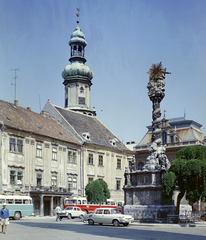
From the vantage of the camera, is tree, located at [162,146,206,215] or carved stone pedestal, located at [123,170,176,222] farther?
carved stone pedestal, located at [123,170,176,222]

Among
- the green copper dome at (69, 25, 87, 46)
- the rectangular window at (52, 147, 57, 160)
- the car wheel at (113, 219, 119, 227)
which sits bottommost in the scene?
the car wheel at (113, 219, 119, 227)

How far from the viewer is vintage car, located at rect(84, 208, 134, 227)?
22.6 meters

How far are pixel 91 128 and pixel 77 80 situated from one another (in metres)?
12.9

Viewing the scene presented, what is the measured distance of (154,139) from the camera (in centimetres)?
2581

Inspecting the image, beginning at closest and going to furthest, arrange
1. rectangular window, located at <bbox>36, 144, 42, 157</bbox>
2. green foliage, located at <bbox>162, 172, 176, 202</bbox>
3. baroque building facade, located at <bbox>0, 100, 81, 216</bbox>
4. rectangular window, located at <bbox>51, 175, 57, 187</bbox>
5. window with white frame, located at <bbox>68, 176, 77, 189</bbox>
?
1. green foliage, located at <bbox>162, 172, 176, 202</bbox>
2. baroque building facade, located at <bbox>0, 100, 81, 216</bbox>
3. rectangular window, located at <bbox>36, 144, 42, 157</bbox>
4. rectangular window, located at <bbox>51, 175, 57, 187</bbox>
5. window with white frame, located at <bbox>68, 176, 77, 189</bbox>

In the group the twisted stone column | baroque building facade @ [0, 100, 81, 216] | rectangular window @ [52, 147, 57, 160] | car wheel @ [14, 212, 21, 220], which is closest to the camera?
the twisted stone column

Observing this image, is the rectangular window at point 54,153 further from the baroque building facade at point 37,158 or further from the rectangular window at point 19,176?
the rectangular window at point 19,176

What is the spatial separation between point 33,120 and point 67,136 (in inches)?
212

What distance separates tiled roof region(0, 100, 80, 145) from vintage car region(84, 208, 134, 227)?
56.1 ft

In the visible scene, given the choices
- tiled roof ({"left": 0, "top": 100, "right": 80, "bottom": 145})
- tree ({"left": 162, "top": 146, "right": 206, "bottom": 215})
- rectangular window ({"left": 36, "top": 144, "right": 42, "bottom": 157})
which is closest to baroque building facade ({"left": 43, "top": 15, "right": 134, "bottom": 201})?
tiled roof ({"left": 0, "top": 100, "right": 80, "bottom": 145})

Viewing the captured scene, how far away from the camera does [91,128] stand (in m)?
54.4

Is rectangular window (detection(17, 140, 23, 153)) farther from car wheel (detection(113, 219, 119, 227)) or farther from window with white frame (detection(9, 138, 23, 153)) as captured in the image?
car wheel (detection(113, 219, 119, 227))

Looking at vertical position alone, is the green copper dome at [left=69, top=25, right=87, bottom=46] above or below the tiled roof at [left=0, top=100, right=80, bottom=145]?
above

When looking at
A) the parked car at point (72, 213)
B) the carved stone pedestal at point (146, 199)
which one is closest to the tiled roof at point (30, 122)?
the parked car at point (72, 213)
